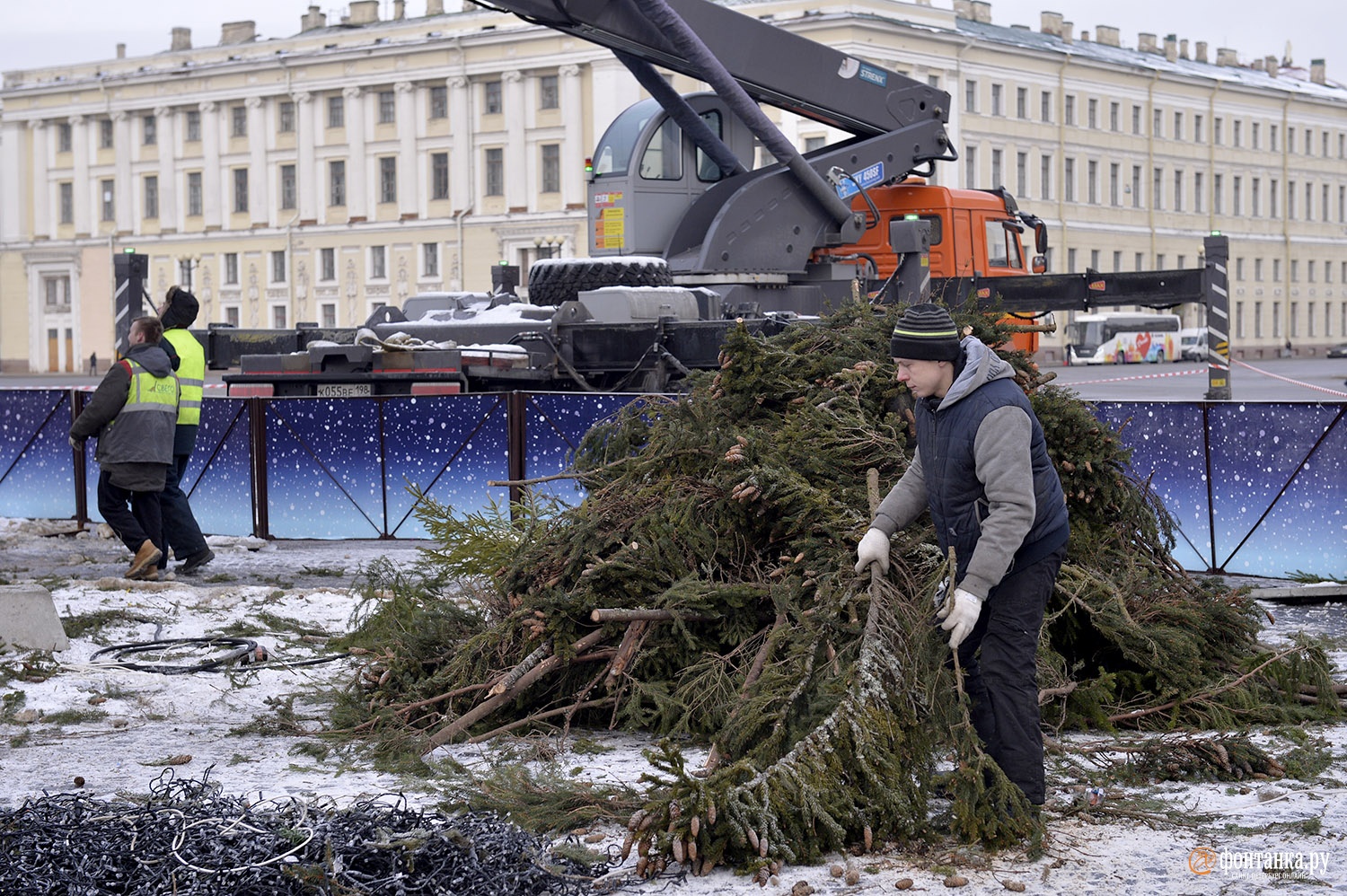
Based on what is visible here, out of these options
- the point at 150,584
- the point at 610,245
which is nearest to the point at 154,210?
the point at 610,245

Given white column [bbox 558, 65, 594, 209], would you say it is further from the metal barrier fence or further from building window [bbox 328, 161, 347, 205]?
the metal barrier fence

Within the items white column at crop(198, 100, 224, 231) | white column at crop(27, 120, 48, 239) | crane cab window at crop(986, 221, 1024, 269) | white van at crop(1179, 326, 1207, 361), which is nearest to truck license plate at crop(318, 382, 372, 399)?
crane cab window at crop(986, 221, 1024, 269)

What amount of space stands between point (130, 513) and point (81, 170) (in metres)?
77.4

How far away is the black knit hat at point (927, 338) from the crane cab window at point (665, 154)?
A: 1224 cm

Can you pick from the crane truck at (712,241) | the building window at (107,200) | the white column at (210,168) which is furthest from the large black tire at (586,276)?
the building window at (107,200)

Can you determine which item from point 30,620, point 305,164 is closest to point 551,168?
point 305,164

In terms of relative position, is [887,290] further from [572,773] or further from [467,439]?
[572,773]

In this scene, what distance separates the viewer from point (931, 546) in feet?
21.3

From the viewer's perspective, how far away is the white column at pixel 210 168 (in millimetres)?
79375

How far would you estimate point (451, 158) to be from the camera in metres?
75.2

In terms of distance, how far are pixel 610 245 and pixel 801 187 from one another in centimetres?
211

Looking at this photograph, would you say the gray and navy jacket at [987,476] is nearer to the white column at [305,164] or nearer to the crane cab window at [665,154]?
the crane cab window at [665,154]

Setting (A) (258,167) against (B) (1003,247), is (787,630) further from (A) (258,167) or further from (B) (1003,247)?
(A) (258,167)

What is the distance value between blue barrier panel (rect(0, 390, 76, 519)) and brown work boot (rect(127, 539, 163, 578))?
13.4 ft
